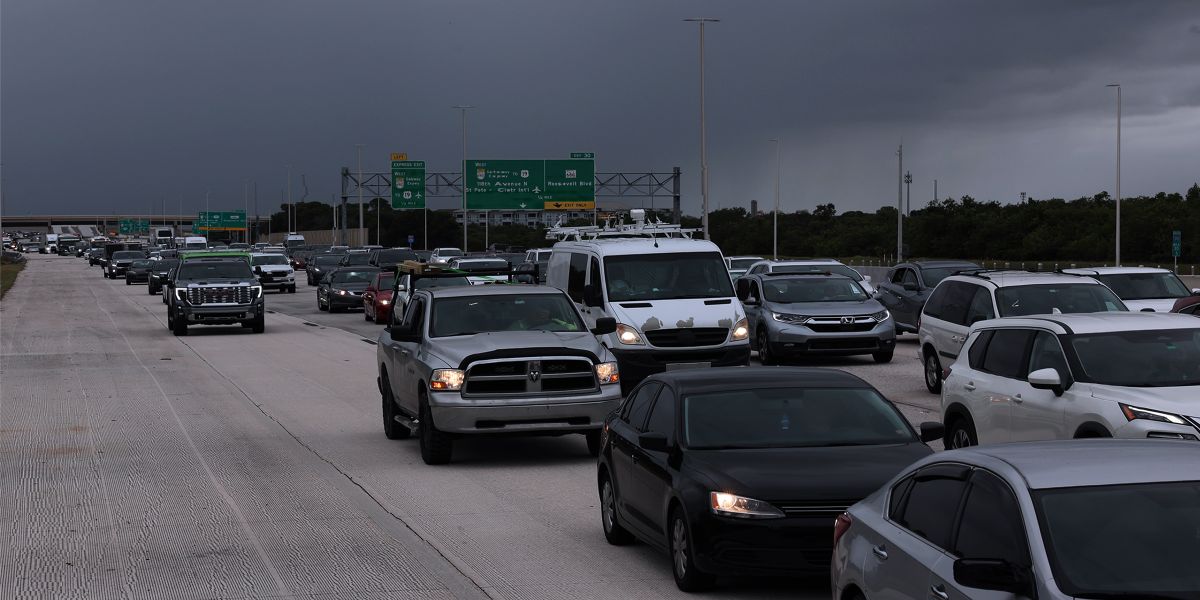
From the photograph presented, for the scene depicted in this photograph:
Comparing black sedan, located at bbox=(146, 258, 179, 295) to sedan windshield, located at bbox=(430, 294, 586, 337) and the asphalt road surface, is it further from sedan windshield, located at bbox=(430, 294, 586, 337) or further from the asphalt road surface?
sedan windshield, located at bbox=(430, 294, 586, 337)

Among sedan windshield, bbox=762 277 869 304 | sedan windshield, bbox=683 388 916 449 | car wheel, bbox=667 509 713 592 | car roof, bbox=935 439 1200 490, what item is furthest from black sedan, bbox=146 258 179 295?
car roof, bbox=935 439 1200 490

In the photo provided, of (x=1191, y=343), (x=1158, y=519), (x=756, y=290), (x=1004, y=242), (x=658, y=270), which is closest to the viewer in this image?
(x=1158, y=519)

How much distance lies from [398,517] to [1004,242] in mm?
91365

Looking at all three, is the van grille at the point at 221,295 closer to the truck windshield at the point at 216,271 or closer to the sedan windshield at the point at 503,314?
the truck windshield at the point at 216,271

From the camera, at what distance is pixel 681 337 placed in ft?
66.7

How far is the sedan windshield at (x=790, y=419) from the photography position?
9.41 m

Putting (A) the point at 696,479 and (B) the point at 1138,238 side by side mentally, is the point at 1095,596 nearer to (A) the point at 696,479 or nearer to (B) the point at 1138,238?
(A) the point at 696,479

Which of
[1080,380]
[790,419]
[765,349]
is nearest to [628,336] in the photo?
[765,349]

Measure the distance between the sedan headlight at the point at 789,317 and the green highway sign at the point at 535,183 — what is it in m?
54.5

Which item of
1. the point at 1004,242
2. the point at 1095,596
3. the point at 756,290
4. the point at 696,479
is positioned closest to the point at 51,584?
the point at 696,479

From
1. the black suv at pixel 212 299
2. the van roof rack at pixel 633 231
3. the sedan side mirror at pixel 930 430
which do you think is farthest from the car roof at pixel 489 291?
the black suv at pixel 212 299

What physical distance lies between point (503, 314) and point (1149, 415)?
24.2 feet

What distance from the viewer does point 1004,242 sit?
98.5m

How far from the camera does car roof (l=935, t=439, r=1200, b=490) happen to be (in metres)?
5.29
